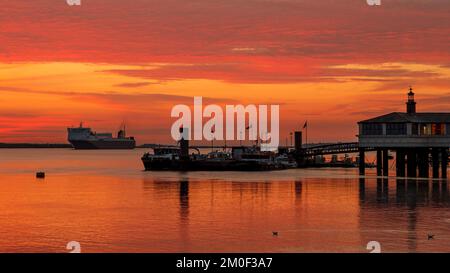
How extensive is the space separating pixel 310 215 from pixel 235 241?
51.4 ft

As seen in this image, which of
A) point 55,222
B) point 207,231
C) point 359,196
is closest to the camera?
point 207,231

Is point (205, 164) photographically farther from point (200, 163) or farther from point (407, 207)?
point (407, 207)

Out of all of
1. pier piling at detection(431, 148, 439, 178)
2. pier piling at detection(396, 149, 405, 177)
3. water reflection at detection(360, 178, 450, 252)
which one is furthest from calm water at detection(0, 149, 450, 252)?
pier piling at detection(396, 149, 405, 177)

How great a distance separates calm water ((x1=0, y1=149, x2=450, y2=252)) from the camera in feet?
148

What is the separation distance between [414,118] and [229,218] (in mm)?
46933

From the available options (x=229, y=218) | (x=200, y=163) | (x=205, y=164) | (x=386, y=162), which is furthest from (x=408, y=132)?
(x=200, y=163)

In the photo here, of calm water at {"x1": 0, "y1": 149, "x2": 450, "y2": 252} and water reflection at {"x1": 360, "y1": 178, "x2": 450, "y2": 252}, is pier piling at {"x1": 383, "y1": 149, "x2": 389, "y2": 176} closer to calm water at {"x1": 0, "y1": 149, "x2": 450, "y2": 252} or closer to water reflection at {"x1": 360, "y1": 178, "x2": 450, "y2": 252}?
water reflection at {"x1": 360, "y1": 178, "x2": 450, "y2": 252}

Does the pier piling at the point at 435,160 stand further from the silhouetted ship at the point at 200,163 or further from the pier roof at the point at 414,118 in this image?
the silhouetted ship at the point at 200,163

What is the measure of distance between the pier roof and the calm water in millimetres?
8270

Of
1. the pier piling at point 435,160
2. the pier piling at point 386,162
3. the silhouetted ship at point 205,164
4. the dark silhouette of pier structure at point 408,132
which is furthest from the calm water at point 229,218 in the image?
the silhouetted ship at point 205,164

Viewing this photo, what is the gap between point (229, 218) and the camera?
58219 millimetres

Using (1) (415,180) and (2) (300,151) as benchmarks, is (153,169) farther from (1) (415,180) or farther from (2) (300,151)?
(1) (415,180)

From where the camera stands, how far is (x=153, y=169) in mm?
154625
